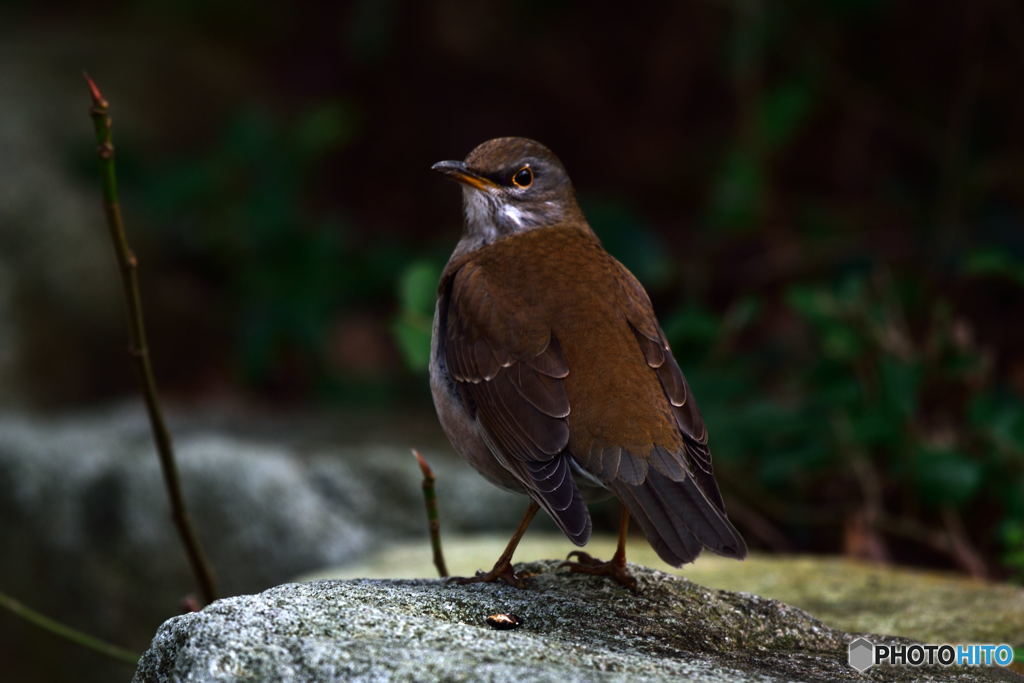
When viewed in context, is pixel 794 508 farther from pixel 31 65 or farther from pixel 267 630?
pixel 31 65

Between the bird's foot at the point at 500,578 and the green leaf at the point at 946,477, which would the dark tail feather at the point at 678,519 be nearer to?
the bird's foot at the point at 500,578

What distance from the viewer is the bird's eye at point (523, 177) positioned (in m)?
4.11

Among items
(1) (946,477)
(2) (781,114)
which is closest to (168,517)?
(1) (946,477)

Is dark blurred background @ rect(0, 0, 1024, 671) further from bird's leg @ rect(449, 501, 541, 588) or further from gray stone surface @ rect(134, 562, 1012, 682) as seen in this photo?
bird's leg @ rect(449, 501, 541, 588)

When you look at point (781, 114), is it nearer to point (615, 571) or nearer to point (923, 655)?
point (615, 571)

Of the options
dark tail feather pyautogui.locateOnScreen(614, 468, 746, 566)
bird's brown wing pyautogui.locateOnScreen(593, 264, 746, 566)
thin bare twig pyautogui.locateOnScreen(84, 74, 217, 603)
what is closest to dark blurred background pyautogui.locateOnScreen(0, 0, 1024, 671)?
bird's brown wing pyautogui.locateOnScreen(593, 264, 746, 566)

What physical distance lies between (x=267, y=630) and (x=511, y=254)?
1.58 meters

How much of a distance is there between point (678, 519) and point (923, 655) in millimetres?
648

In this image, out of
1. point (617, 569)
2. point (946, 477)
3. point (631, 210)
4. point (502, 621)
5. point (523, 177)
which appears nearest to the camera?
point (502, 621)

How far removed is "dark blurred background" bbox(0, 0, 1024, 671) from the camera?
16.6ft

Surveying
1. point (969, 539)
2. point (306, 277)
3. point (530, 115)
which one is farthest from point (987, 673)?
point (530, 115)

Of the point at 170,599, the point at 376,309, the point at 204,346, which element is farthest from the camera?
the point at 376,309

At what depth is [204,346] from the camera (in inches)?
321

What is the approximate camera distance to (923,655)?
2.89m
